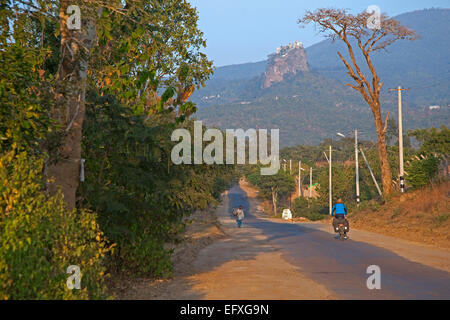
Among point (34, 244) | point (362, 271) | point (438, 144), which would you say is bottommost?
point (362, 271)

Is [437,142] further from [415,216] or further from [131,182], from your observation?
[131,182]

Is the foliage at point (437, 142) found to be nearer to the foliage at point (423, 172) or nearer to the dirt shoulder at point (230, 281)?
the foliage at point (423, 172)

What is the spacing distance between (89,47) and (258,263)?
7.24m

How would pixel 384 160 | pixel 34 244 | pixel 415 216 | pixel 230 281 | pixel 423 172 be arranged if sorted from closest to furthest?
pixel 34 244
pixel 230 281
pixel 415 216
pixel 423 172
pixel 384 160

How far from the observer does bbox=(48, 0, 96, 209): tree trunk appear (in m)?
9.73

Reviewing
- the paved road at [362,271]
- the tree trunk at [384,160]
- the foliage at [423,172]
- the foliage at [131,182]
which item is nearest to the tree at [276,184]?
the tree trunk at [384,160]

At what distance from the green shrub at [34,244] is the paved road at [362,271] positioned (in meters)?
4.46

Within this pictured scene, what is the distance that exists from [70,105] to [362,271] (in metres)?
7.57

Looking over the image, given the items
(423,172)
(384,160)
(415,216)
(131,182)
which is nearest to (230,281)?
(131,182)

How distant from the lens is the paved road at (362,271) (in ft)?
32.3

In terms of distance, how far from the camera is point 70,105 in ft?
33.3

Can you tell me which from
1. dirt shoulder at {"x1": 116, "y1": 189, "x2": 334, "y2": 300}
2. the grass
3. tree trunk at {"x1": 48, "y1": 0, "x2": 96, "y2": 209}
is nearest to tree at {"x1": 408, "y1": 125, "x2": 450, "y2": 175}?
the grass

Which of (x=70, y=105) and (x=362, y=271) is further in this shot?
(x=362, y=271)

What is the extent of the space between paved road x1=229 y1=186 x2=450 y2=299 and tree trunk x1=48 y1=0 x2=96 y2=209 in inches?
201
